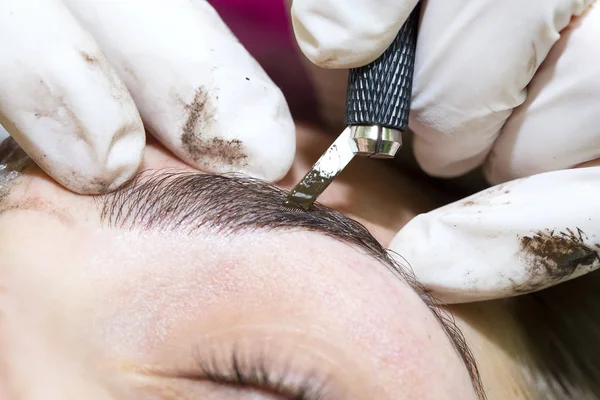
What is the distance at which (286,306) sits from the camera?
583mm

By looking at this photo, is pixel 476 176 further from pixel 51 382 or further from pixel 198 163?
pixel 51 382

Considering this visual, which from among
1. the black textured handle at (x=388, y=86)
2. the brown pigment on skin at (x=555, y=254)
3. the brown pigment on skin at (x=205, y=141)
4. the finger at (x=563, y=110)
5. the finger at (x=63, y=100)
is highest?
the finger at (x=63, y=100)

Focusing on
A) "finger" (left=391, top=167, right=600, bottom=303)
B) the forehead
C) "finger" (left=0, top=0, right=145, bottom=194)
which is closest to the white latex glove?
"finger" (left=0, top=0, right=145, bottom=194)

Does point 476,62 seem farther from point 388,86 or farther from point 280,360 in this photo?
point 280,360

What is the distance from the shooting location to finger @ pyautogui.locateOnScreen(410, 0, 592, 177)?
0.63 m

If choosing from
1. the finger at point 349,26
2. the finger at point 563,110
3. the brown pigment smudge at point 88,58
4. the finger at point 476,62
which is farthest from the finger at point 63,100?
the finger at point 563,110

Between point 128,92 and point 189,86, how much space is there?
77 mm

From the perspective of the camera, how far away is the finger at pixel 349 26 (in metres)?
0.65

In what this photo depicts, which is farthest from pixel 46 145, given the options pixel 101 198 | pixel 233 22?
pixel 233 22

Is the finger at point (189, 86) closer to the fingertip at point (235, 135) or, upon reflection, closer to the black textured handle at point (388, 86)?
the fingertip at point (235, 135)

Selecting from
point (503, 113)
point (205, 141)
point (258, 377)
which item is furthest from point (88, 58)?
point (503, 113)

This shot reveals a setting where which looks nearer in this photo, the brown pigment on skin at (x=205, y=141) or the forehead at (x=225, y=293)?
the forehead at (x=225, y=293)

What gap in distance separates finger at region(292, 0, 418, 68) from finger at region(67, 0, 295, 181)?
112 millimetres

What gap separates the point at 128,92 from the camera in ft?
2.29
